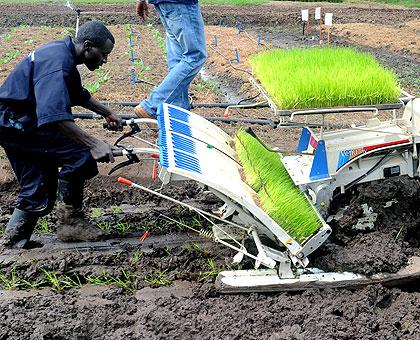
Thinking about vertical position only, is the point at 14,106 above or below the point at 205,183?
above

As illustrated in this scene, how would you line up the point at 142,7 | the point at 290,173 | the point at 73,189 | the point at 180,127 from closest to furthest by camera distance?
the point at 180,127, the point at 290,173, the point at 73,189, the point at 142,7

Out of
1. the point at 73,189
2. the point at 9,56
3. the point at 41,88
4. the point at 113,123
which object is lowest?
the point at 9,56

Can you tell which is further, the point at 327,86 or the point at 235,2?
the point at 235,2

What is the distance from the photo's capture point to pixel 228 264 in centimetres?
456

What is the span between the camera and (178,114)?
483 centimetres

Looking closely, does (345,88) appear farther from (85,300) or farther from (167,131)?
(85,300)

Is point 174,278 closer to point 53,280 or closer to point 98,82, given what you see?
point 53,280

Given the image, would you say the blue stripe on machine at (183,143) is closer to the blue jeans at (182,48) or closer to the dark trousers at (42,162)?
the dark trousers at (42,162)

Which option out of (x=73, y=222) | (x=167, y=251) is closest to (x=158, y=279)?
(x=167, y=251)

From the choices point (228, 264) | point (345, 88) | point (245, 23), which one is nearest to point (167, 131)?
point (228, 264)

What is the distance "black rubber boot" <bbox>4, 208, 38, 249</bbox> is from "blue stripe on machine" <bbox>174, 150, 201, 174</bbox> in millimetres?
1338

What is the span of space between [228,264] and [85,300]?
39.7 inches

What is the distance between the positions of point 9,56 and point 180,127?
9.56 meters

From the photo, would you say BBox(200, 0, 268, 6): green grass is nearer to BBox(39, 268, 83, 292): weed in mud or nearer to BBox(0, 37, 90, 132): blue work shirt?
BBox(0, 37, 90, 132): blue work shirt
